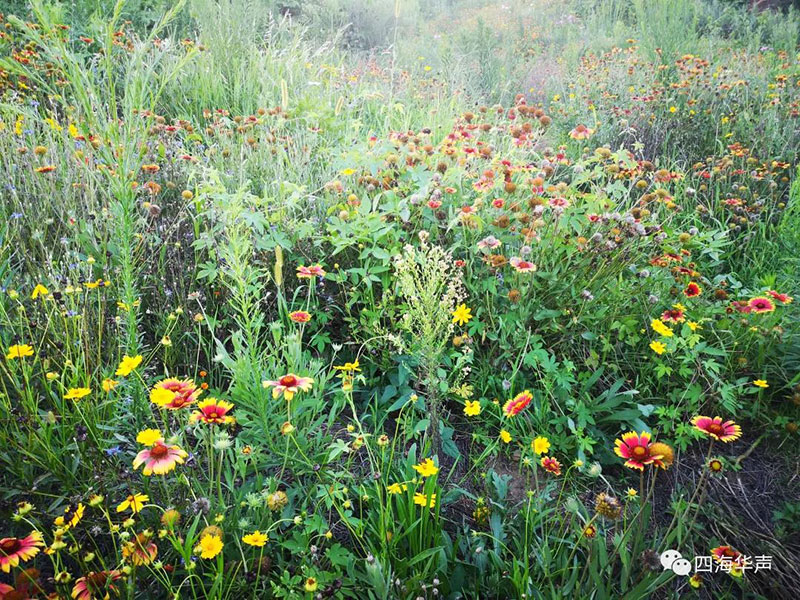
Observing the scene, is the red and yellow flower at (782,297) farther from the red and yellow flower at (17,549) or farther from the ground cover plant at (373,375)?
the red and yellow flower at (17,549)

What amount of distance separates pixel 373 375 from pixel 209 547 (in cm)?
109

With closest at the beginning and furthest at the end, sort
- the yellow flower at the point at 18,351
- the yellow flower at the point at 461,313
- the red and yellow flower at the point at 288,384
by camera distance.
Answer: the red and yellow flower at the point at 288,384 < the yellow flower at the point at 18,351 < the yellow flower at the point at 461,313

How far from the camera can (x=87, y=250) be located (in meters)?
2.18

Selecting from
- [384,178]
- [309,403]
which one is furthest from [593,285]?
[309,403]

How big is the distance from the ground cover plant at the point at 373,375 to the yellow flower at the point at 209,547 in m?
0.02

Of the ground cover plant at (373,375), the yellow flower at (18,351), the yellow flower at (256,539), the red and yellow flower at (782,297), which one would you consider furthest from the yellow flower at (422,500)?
the red and yellow flower at (782,297)

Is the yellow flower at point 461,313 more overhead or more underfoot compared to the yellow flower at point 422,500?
more overhead

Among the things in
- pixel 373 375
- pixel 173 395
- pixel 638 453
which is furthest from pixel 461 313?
pixel 173 395

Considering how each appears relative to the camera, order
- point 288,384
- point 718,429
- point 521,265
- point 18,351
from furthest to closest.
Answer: point 521,265, point 18,351, point 288,384, point 718,429

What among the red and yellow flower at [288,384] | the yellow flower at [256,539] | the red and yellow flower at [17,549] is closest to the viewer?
the red and yellow flower at [17,549]

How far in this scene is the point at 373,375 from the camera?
86.0 inches

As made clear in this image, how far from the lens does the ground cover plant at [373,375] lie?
4.41 ft

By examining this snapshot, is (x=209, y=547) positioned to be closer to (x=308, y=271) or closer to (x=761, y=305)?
(x=308, y=271)

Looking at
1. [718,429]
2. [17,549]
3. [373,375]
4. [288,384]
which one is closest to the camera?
[17,549]
